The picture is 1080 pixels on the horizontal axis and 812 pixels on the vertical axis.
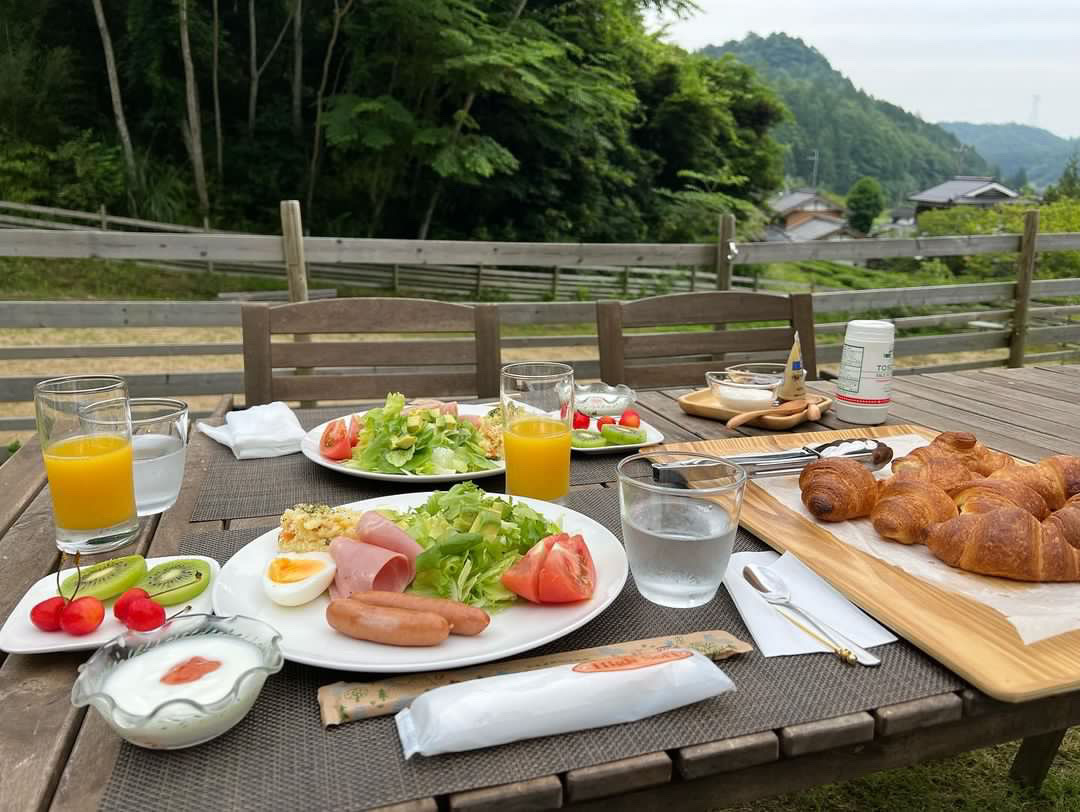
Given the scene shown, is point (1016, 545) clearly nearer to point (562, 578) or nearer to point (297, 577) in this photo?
point (562, 578)

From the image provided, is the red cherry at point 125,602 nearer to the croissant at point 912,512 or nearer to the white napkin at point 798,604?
the white napkin at point 798,604

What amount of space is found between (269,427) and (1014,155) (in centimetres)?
8165

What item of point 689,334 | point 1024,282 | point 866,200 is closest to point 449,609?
point 689,334

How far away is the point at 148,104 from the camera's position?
13.1 metres

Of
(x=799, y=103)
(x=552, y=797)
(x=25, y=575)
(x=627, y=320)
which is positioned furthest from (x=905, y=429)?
(x=799, y=103)

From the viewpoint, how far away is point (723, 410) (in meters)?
1.91

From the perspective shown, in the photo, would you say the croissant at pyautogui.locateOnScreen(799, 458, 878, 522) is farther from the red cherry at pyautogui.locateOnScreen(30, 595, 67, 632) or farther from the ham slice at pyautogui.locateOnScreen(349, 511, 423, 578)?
the red cherry at pyautogui.locateOnScreen(30, 595, 67, 632)

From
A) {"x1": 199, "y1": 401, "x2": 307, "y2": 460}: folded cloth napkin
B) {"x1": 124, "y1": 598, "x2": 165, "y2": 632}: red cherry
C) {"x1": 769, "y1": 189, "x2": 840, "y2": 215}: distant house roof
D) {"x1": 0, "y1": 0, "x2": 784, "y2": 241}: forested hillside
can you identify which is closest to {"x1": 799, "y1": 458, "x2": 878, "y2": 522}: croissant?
{"x1": 124, "y1": 598, "x2": 165, "y2": 632}: red cherry

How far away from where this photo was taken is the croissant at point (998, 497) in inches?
43.2

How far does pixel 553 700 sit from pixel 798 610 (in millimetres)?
391

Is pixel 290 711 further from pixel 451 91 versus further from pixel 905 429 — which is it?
pixel 451 91

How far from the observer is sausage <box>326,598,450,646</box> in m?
0.80

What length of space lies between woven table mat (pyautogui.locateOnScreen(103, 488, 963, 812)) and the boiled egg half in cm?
10

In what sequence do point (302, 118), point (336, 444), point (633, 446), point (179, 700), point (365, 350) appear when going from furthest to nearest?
point (302, 118) → point (365, 350) → point (633, 446) → point (336, 444) → point (179, 700)
